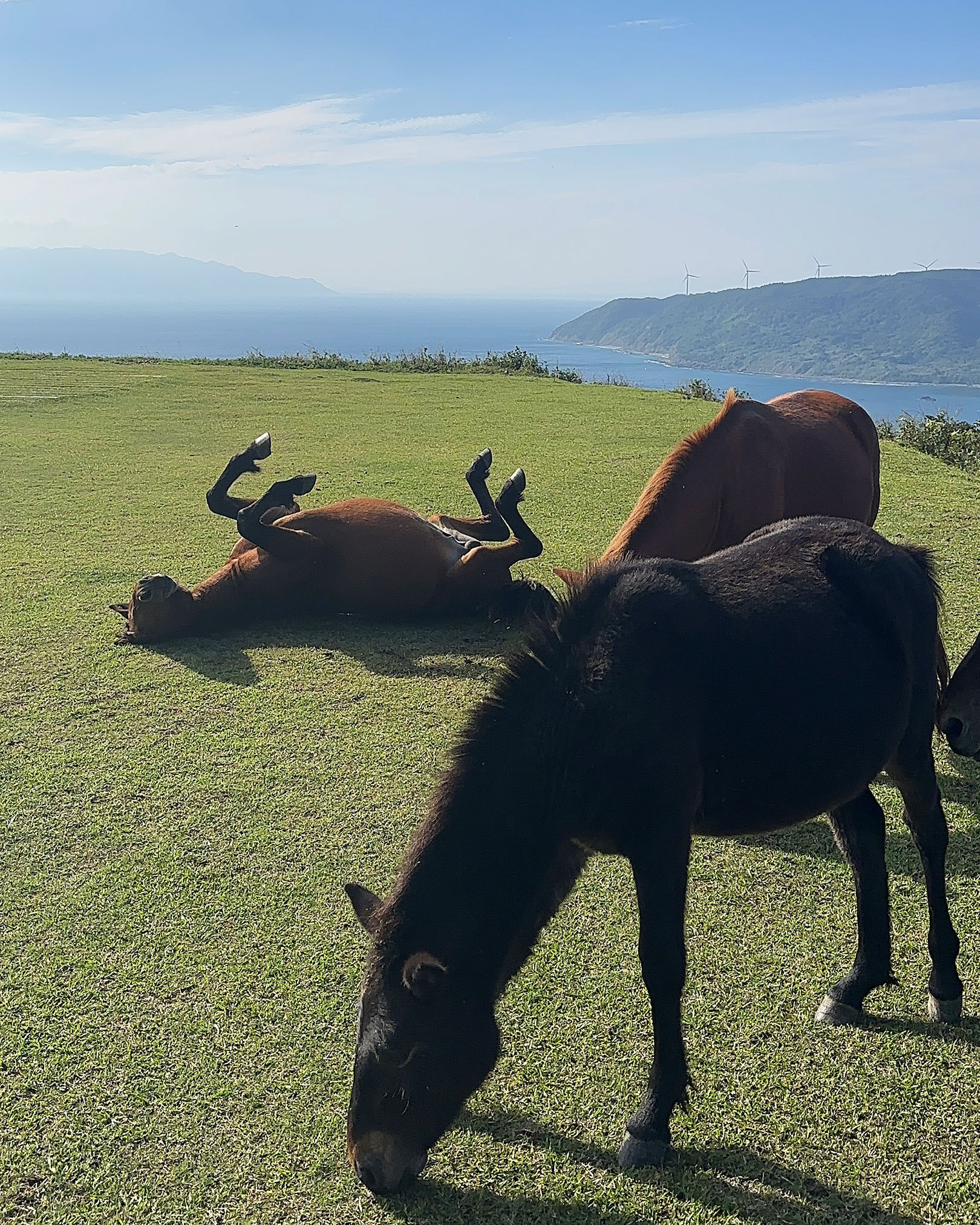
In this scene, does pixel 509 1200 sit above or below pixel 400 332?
below

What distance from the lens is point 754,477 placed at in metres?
4.92

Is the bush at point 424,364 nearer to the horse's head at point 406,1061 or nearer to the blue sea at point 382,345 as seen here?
the blue sea at point 382,345

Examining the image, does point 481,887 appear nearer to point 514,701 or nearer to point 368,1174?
point 514,701

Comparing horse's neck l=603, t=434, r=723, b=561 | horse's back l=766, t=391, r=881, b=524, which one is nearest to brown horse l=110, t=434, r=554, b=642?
horse's neck l=603, t=434, r=723, b=561

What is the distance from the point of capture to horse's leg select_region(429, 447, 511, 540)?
6605 millimetres

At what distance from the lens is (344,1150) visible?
2.29 metres

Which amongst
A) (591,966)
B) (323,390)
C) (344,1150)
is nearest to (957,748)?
(591,966)

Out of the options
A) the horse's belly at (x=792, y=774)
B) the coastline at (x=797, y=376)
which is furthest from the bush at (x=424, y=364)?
the horse's belly at (x=792, y=774)

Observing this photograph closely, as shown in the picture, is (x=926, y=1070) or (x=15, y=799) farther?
(x=15, y=799)

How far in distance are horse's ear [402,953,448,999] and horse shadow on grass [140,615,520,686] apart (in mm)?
3135

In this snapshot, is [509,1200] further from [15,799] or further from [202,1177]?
[15,799]

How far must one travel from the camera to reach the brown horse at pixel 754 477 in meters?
4.38

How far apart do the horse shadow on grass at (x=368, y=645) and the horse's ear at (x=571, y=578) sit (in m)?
1.45

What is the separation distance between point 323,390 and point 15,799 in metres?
13.2
